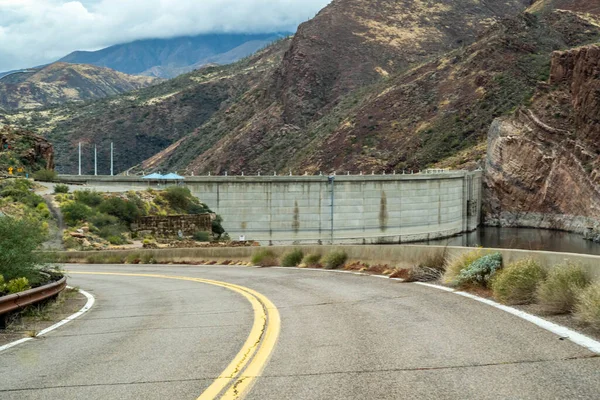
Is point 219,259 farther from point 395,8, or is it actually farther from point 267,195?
point 395,8

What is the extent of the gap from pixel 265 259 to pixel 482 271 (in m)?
13.2

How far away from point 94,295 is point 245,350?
32.0 feet

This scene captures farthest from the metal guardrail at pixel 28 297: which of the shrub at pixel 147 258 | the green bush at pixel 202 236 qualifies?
the green bush at pixel 202 236

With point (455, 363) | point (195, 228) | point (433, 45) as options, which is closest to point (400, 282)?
point (455, 363)

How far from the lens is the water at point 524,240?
210 feet

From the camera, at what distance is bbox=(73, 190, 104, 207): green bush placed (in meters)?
48.4

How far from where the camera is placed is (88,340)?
9.38 metres

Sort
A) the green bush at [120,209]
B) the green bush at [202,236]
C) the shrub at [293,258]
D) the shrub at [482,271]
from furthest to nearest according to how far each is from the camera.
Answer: the green bush at [120,209] < the green bush at [202,236] < the shrub at [293,258] < the shrub at [482,271]

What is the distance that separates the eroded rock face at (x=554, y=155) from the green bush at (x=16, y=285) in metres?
71.8

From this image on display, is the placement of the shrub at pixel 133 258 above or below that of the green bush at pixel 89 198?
below

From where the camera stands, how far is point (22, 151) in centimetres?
6788

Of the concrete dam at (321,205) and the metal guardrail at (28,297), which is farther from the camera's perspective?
the concrete dam at (321,205)

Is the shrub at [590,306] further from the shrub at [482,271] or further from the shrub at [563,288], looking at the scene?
the shrub at [482,271]

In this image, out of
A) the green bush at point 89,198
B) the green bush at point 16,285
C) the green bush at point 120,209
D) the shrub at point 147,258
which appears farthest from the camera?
the green bush at point 89,198
